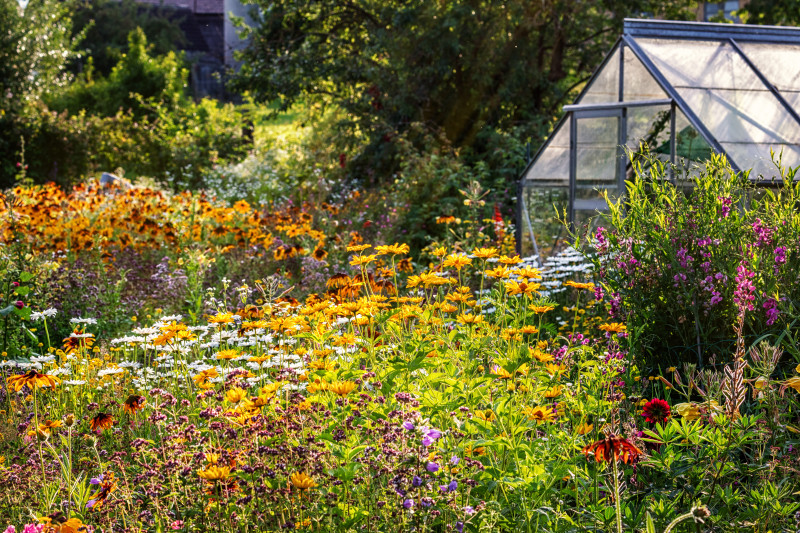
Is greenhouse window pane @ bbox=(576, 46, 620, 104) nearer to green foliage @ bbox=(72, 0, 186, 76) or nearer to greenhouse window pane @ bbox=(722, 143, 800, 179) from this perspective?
greenhouse window pane @ bbox=(722, 143, 800, 179)

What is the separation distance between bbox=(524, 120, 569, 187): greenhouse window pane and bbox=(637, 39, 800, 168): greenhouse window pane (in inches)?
51.9

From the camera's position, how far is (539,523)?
257 centimetres

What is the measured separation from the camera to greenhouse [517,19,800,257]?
646 centimetres

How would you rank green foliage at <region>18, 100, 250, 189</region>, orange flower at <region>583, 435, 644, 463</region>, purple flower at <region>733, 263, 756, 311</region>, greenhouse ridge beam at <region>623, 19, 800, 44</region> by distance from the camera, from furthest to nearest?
1. green foliage at <region>18, 100, 250, 189</region>
2. greenhouse ridge beam at <region>623, 19, 800, 44</region>
3. purple flower at <region>733, 263, 756, 311</region>
4. orange flower at <region>583, 435, 644, 463</region>

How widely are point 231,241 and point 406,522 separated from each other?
7.18 m

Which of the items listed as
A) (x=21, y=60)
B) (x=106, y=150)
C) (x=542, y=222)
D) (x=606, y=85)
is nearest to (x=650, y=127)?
(x=606, y=85)

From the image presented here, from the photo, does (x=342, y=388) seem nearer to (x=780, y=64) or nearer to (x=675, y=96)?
(x=675, y=96)

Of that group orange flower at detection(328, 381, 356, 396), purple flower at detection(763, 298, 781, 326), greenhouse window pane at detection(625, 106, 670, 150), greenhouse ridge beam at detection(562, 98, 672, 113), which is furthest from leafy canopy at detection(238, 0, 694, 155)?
orange flower at detection(328, 381, 356, 396)

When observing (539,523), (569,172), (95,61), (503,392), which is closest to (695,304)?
(503,392)

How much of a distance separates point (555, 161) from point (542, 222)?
0.69m

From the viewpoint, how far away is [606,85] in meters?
7.85

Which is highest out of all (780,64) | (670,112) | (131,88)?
(131,88)

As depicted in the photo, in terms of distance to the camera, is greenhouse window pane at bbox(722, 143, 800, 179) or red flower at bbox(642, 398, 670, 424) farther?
greenhouse window pane at bbox(722, 143, 800, 179)

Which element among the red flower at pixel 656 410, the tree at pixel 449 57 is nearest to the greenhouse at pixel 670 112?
the red flower at pixel 656 410
